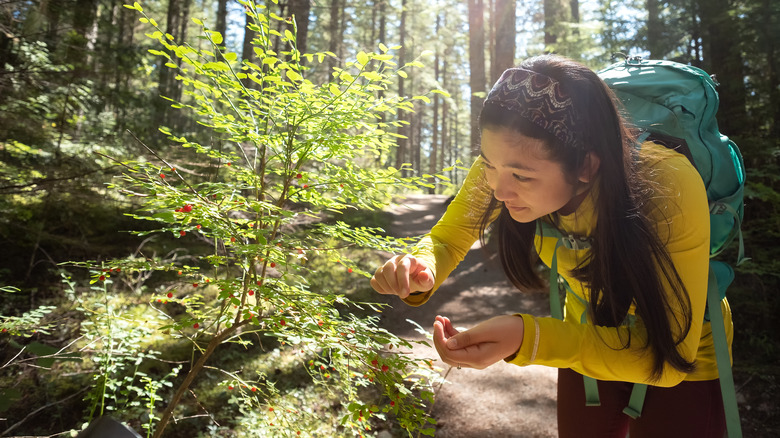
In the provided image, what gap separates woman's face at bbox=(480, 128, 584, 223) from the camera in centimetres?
123

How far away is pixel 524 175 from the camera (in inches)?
48.8

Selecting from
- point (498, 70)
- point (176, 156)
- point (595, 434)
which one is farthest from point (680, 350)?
point (498, 70)

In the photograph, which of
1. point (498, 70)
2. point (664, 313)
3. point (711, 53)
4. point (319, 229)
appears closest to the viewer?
point (664, 313)

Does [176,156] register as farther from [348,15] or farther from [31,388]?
[348,15]

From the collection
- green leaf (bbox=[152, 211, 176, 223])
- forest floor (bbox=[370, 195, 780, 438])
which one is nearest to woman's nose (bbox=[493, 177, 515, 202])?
green leaf (bbox=[152, 211, 176, 223])

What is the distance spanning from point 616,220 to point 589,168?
169mm

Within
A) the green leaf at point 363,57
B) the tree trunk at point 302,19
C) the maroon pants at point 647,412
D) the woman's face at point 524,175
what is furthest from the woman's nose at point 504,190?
the tree trunk at point 302,19

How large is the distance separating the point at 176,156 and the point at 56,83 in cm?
147

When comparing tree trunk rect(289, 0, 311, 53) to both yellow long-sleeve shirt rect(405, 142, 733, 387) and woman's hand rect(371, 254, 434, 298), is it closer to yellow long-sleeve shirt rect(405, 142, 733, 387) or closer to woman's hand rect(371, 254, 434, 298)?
woman's hand rect(371, 254, 434, 298)

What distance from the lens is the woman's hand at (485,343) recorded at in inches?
39.9

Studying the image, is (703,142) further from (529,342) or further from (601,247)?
(529,342)

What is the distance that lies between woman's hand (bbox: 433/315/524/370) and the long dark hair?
33 centimetres

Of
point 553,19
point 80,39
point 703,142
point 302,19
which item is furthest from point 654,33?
point 80,39

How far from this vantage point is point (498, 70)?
9.78 meters
